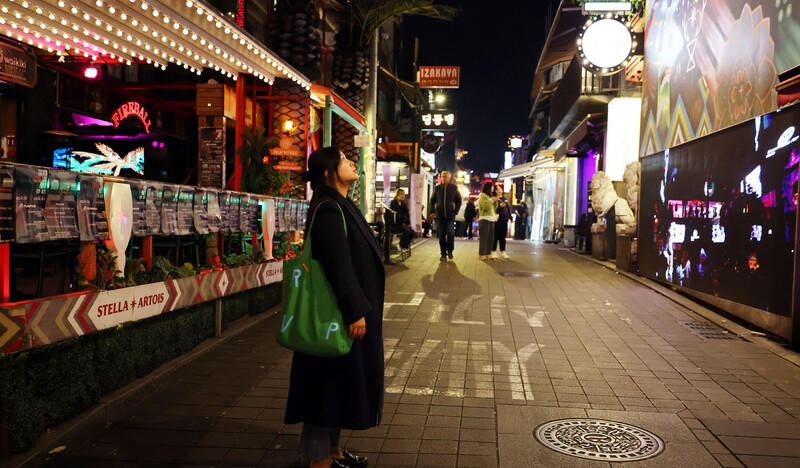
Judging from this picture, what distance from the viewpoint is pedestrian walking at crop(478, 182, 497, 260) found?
16.5 meters

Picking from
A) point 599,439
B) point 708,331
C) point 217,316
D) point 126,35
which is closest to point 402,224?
point 708,331

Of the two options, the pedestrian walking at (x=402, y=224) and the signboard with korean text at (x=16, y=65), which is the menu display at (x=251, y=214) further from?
the pedestrian walking at (x=402, y=224)

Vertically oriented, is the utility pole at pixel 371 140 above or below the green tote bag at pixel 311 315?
above

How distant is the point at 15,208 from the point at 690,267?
31.6 feet

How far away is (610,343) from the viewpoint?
715 centimetres

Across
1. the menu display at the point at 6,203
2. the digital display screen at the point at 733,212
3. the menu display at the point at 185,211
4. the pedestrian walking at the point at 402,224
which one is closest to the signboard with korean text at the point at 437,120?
the pedestrian walking at the point at 402,224

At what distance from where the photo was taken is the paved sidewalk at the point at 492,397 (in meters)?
3.97

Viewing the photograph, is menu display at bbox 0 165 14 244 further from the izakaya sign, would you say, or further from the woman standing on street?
the izakaya sign

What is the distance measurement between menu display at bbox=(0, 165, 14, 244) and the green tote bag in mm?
1906

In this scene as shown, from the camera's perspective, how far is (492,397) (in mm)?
5137

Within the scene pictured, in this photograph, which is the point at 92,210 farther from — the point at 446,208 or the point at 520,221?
the point at 520,221

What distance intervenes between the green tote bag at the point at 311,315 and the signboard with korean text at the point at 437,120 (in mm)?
30131

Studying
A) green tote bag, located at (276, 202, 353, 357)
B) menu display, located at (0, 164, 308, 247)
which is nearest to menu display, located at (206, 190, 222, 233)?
menu display, located at (0, 164, 308, 247)

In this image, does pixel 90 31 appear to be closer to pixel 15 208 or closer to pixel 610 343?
pixel 15 208
